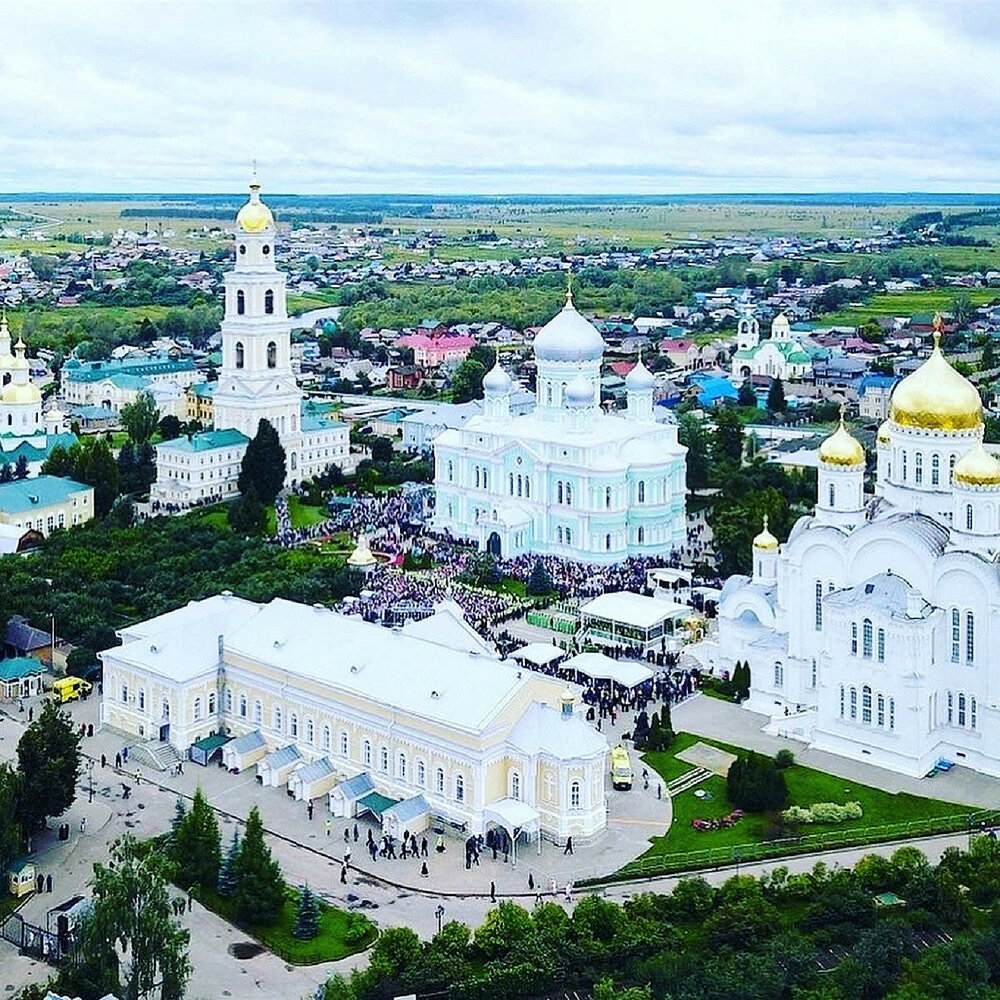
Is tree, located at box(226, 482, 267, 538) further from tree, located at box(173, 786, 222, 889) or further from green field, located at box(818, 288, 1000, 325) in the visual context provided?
green field, located at box(818, 288, 1000, 325)

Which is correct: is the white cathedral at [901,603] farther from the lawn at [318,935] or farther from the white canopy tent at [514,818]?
the lawn at [318,935]

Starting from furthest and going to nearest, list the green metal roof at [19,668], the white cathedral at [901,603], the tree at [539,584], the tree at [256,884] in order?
the tree at [539,584] → the green metal roof at [19,668] → the white cathedral at [901,603] → the tree at [256,884]

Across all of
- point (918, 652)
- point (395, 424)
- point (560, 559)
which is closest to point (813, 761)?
point (918, 652)

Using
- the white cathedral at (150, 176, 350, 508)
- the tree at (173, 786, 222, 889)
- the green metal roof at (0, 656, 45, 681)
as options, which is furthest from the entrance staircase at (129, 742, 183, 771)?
the white cathedral at (150, 176, 350, 508)

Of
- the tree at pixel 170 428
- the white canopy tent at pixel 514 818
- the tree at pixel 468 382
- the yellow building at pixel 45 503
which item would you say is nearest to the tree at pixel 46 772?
the white canopy tent at pixel 514 818

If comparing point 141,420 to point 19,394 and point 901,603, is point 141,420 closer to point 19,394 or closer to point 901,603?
point 19,394

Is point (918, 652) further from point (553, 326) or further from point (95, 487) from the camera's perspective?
point (95, 487)
